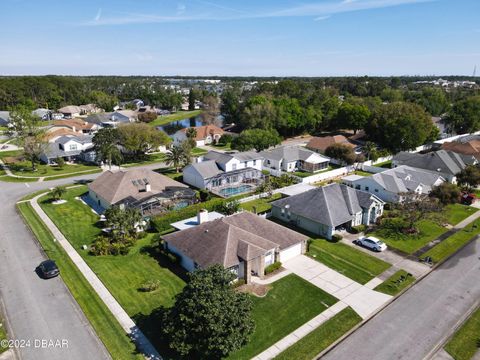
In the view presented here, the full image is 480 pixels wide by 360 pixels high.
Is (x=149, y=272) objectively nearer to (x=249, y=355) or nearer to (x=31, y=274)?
(x=31, y=274)

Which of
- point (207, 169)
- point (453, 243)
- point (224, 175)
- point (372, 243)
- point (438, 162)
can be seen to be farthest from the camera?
point (438, 162)

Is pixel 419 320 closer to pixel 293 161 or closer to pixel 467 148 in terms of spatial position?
pixel 293 161

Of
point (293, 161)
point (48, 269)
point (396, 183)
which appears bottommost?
point (48, 269)

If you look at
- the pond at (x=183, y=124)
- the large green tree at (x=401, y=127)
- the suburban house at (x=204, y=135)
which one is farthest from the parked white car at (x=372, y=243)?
the pond at (x=183, y=124)

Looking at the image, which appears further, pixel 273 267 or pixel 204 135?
pixel 204 135

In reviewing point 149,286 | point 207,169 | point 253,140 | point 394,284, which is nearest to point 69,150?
point 207,169

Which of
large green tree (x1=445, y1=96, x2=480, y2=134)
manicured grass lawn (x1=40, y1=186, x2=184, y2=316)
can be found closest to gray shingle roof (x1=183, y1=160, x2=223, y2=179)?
manicured grass lawn (x1=40, y1=186, x2=184, y2=316)

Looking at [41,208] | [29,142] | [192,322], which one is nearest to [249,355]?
[192,322]
